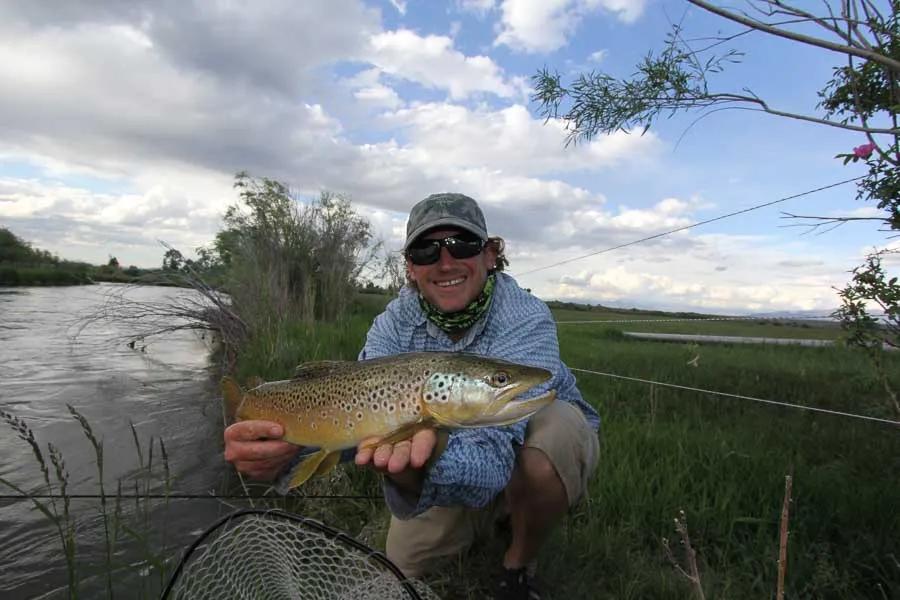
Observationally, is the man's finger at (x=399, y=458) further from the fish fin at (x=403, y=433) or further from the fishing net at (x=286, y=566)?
the fishing net at (x=286, y=566)

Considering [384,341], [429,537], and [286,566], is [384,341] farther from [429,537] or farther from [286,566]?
[286,566]

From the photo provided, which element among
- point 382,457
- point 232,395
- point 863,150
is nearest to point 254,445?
point 232,395

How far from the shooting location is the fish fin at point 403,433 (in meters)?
2.19

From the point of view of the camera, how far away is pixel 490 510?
3193 mm

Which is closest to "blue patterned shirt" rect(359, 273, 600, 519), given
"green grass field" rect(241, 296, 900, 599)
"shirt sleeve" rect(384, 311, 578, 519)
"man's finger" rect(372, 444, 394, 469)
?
"shirt sleeve" rect(384, 311, 578, 519)

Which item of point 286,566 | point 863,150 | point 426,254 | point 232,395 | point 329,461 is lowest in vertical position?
point 286,566

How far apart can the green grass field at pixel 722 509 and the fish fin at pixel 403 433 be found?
129cm

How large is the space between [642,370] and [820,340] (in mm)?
6614

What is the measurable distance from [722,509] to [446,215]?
2.69m

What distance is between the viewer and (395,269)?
12.1 m

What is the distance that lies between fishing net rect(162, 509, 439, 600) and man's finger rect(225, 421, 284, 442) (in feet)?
1.14

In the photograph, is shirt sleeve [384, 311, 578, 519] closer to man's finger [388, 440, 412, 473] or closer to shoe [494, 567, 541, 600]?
man's finger [388, 440, 412, 473]

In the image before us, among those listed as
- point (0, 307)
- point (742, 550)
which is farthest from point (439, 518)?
point (0, 307)

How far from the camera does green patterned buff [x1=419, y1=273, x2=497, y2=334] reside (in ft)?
10.1
